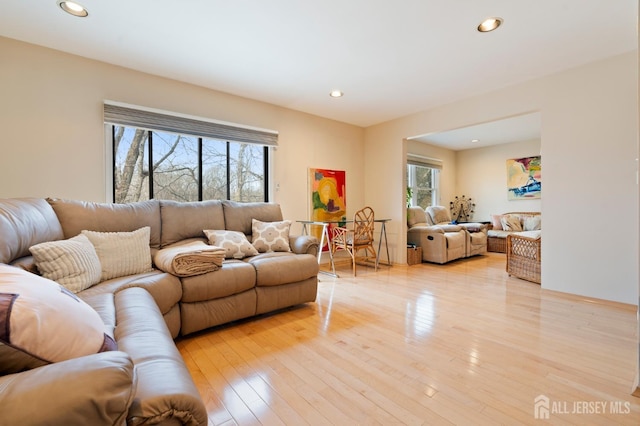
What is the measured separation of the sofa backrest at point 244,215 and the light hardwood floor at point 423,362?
99 centimetres

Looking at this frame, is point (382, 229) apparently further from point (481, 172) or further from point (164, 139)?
point (481, 172)

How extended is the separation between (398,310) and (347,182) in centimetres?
269

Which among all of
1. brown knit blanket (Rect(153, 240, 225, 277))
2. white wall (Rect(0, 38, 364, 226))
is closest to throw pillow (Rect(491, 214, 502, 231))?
white wall (Rect(0, 38, 364, 226))

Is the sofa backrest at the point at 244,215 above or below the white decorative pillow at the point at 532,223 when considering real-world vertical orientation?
above

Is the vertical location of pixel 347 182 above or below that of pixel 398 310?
above

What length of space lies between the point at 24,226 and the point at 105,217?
62 cm

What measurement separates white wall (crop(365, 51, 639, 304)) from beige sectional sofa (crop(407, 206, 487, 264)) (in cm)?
156

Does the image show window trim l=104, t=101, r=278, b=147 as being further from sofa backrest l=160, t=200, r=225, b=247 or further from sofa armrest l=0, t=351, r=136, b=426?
sofa armrest l=0, t=351, r=136, b=426

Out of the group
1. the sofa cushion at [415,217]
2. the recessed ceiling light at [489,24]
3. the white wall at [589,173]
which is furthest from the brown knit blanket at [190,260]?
the sofa cushion at [415,217]

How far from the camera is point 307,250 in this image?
2916 millimetres

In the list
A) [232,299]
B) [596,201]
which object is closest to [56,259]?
[232,299]

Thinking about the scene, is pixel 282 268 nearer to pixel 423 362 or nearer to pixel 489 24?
pixel 423 362

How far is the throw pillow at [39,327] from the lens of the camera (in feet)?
2.00

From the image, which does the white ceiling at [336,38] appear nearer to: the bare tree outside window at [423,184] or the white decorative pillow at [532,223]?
the bare tree outside window at [423,184]
